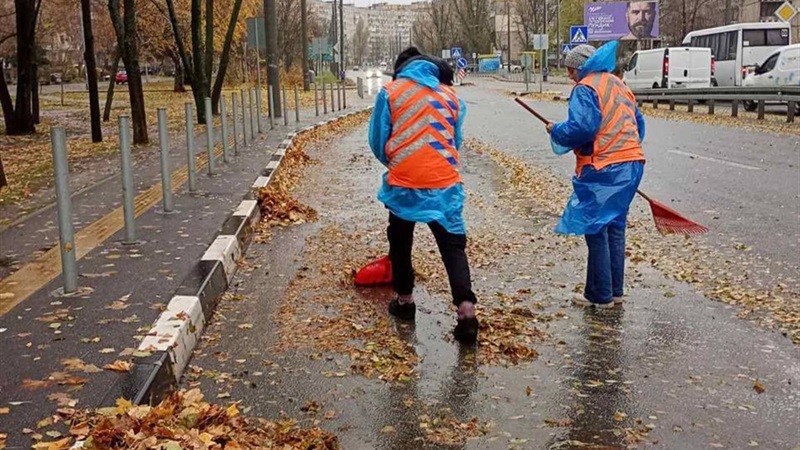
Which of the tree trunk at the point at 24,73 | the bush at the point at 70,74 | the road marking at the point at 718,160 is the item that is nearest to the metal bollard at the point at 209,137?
the road marking at the point at 718,160

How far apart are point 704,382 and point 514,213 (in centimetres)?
552

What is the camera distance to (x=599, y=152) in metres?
5.79

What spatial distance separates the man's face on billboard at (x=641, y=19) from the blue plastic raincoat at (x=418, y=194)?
5976cm

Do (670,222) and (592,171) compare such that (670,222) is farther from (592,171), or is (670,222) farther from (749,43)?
(749,43)

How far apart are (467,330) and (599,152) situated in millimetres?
1607

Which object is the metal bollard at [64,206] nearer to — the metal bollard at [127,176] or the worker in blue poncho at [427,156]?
the metal bollard at [127,176]

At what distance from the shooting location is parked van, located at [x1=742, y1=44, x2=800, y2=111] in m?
26.8

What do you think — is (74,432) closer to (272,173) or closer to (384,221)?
(384,221)

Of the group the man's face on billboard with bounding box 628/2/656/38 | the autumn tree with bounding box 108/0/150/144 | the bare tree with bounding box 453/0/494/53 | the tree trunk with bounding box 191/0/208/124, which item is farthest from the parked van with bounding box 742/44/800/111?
the bare tree with bounding box 453/0/494/53

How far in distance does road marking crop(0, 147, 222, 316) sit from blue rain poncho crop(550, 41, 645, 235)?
12.5ft

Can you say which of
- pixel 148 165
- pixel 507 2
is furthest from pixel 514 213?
pixel 507 2

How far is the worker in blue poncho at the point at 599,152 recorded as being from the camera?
5.74 metres

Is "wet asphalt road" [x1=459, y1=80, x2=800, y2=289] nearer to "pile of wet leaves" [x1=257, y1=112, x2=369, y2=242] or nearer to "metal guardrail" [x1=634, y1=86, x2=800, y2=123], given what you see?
"metal guardrail" [x1=634, y1=86, x2=800, y2=123]

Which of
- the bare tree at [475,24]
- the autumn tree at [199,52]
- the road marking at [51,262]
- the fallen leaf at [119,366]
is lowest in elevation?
the fallen leaf at [119,366]
